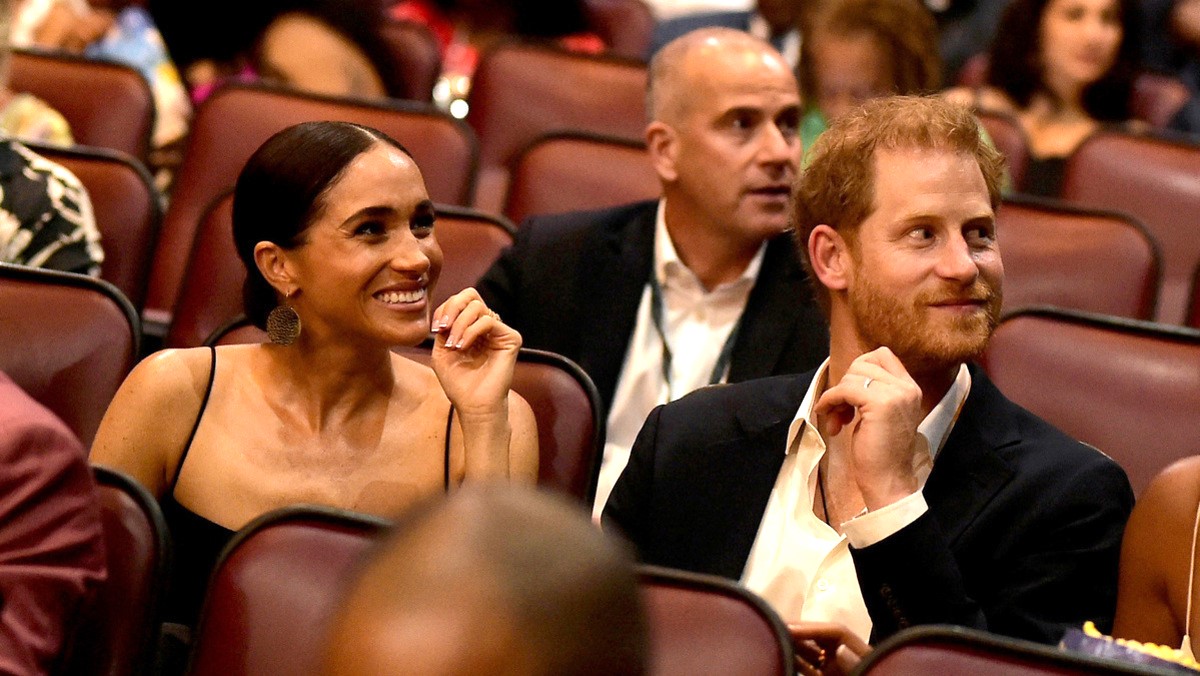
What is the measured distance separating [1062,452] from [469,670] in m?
1.40

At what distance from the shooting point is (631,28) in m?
4.95

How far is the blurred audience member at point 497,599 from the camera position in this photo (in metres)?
0.75

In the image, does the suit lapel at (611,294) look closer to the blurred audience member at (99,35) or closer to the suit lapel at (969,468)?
the suit lapel at (969,468)

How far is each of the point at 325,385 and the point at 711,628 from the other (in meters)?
0.82

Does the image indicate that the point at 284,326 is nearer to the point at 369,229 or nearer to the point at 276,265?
A: the point at 276,265

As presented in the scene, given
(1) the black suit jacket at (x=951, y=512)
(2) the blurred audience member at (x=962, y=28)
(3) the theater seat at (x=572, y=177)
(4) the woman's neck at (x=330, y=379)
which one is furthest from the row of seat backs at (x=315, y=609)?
(2) the blurred audience member at (x=962, y=28)

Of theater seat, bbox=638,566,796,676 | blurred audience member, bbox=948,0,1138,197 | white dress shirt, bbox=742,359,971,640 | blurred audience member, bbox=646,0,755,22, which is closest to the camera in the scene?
theater seat, bbox=638,566,796,676

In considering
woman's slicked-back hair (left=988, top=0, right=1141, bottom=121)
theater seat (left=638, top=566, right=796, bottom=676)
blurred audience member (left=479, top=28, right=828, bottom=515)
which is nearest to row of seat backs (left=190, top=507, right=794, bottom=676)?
theater seat (left=638, top=566, right=796, bottom=676)

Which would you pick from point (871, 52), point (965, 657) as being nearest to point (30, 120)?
point (871, 52)

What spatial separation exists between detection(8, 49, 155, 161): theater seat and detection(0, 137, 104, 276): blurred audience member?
30.8 inches

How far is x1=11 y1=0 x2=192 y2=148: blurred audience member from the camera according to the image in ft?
14.4

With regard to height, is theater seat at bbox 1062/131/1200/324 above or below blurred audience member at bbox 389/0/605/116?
below

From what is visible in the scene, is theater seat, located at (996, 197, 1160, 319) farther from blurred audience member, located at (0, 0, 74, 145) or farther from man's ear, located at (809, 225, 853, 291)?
blurred audience member, located at (0, 0, 74, 145)

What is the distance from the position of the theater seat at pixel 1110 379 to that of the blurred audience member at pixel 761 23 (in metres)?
2.31
